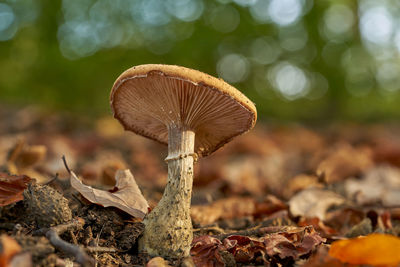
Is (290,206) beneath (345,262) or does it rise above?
above

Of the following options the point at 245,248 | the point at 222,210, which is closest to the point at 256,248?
the point at 245,248

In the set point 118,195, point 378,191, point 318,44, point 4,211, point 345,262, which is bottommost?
point 345,262

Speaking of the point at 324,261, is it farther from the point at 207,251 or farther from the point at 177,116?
the point at 177,116

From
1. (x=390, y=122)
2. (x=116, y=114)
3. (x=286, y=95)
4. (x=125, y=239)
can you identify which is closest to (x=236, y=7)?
(x=286, y=95)

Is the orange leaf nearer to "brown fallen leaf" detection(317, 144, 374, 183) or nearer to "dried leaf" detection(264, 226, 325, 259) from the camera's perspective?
"dried leaf" detection(264, 226, 325, 259)

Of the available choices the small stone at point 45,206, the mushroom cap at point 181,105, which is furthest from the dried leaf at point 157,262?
the mushroom cap at point 181,105

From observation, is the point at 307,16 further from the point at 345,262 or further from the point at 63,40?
the point at 345,262

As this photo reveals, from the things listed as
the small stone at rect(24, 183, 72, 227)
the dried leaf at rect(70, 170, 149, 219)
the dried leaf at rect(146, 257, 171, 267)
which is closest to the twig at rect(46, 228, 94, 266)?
the small stone at rect(24, 183, 72, 227)
